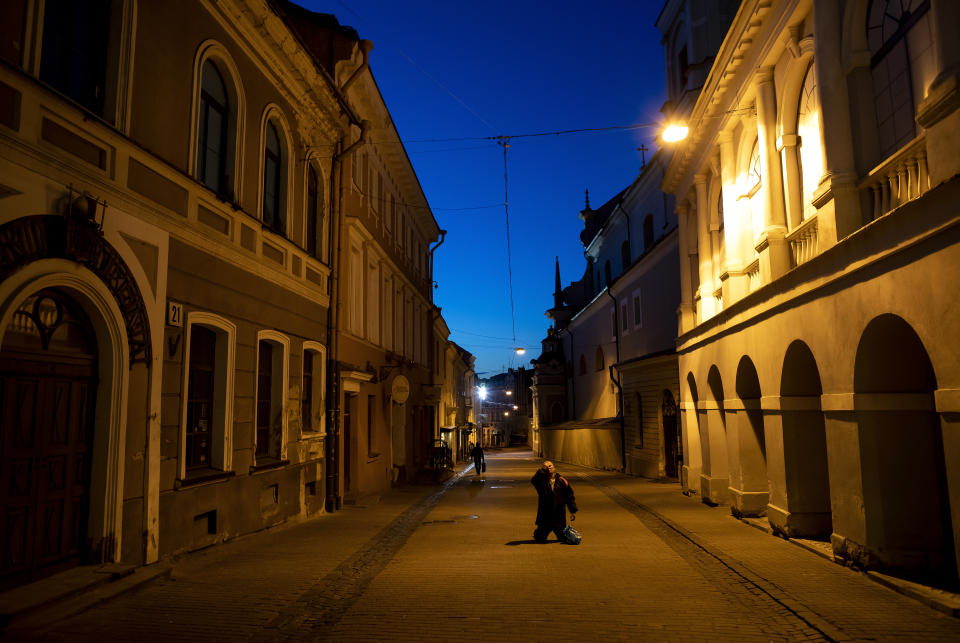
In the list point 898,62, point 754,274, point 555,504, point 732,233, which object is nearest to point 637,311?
point 732,233

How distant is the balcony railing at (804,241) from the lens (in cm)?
1039

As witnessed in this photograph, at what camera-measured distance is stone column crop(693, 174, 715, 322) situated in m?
16.9

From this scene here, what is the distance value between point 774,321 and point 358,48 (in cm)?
1152

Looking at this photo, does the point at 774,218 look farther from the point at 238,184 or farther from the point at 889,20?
the point at 238,184

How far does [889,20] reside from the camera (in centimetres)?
902

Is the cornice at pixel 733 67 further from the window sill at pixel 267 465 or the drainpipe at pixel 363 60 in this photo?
the window sill at pixel 267 465

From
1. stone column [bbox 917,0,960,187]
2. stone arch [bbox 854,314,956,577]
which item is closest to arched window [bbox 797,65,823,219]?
stone arch [bbox 854,314,956,577]

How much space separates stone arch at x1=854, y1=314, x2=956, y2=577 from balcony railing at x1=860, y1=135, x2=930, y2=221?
4.70ft

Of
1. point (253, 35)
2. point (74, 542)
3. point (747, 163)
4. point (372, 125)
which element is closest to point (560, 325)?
point (372, 125)

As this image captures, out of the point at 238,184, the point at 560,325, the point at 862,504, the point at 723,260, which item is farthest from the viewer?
the point at 560,325

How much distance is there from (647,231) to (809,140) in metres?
21.4

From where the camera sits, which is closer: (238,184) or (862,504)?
(862,504)

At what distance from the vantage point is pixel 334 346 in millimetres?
15141

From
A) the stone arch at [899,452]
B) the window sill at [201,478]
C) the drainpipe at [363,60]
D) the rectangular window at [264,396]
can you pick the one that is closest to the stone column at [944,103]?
the stone arch at [899,452]
